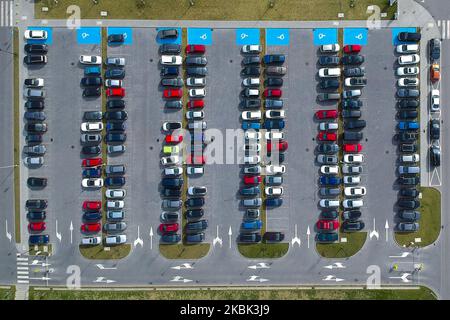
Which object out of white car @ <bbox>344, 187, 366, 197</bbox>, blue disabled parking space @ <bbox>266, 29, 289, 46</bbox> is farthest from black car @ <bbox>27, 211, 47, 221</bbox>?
white car @ <bbox>344, 187, 366, 197</bbox>

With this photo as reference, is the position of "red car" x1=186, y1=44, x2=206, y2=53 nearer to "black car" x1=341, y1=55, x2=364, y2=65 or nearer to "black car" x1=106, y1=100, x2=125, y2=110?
"black car" x1=106, y1=100, x2=125, y2=110

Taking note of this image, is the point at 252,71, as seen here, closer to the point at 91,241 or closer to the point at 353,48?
the point at 353,48

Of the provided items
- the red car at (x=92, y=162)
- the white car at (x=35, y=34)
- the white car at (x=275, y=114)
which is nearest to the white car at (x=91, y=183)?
the red car at (x=92, y=162)

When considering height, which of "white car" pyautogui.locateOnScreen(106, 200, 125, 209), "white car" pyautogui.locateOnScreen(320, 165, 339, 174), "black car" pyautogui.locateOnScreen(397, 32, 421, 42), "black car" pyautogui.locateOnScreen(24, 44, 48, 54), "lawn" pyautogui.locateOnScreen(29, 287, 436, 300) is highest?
"black car" pyautogui.locateOnScreen(397, 32, 421, 42)

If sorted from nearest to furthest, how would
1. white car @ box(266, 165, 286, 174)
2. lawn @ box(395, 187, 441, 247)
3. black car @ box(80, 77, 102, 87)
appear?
black car @ box(80, 77, 102, 87)
white car @ box(266, 165, 286, 174)
lawn @ box(395, 187, 441, 247)

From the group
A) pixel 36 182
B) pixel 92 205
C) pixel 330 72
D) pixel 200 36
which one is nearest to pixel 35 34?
pixel 36 182
